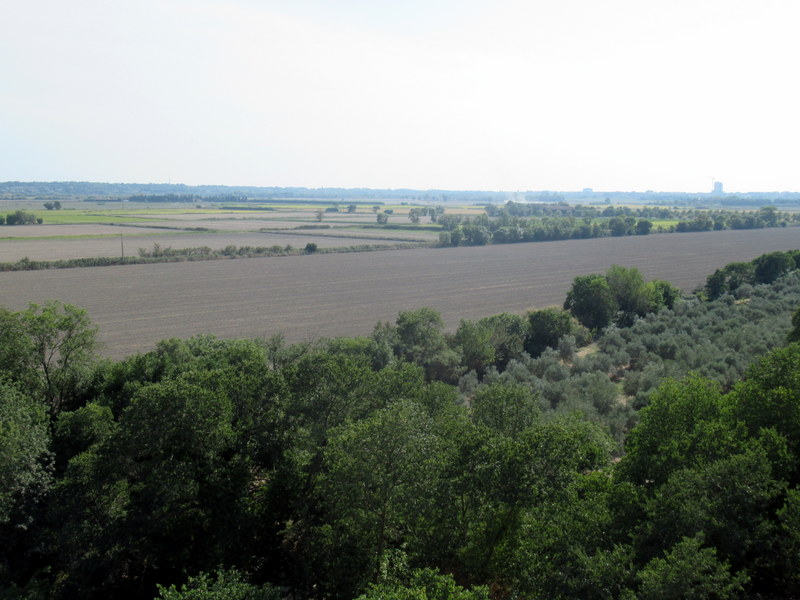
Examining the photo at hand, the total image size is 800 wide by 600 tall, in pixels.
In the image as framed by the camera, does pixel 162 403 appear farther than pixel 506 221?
No

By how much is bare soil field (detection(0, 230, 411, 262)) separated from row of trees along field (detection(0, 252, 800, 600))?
8651cm

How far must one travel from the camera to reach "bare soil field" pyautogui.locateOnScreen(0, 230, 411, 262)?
102250mm

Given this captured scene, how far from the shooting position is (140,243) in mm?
121875

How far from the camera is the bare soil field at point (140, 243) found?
102 meters

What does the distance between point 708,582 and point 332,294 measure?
63445mm

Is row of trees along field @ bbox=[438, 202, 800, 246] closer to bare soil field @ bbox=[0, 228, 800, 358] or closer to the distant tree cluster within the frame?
bare soil field @ bbox=[0, 228, 800, 358]

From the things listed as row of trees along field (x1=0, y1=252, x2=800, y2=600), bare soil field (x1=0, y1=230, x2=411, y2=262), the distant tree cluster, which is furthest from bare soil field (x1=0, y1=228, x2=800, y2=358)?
row of trees along field (x1=0, y1=252, x2=800, y2=600)

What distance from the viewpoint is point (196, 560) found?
18.9m

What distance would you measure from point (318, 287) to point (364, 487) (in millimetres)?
63183

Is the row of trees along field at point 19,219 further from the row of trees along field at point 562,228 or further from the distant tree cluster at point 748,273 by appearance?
the distant tree cluster at point 748,273

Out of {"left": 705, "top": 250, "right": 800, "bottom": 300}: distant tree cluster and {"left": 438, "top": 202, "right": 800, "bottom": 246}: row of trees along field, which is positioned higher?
{"left": 438, "top": 202, "right": 800, "bottom": 246}: row of trees along field

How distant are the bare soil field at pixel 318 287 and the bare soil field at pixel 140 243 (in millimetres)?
18066

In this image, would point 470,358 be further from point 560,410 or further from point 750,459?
point 750,459

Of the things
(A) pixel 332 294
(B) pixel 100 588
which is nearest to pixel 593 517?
(B) pixel 100 588
